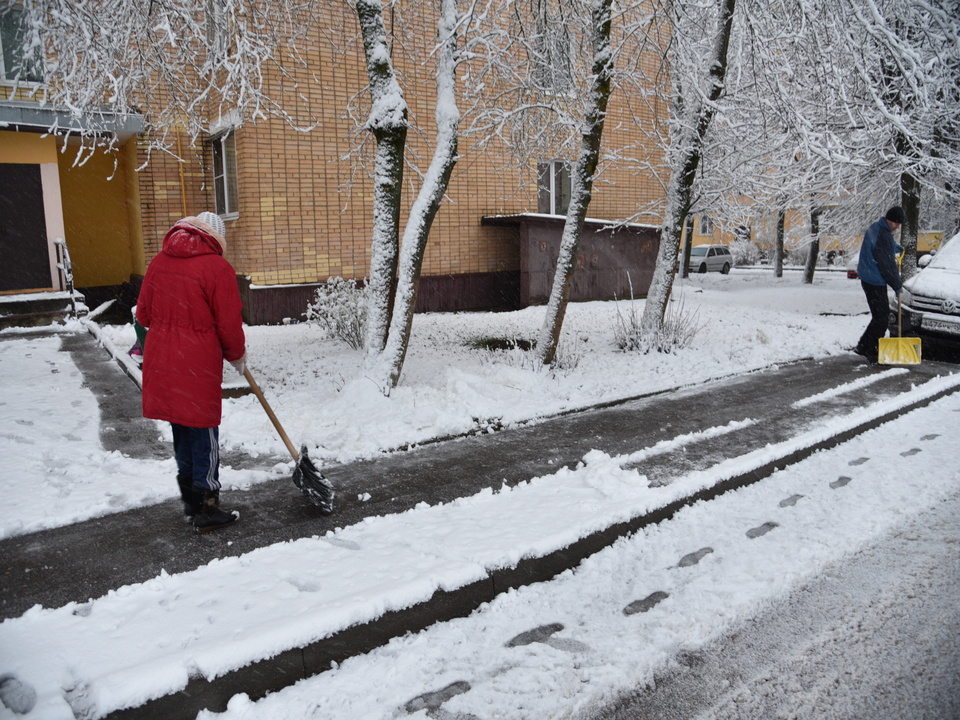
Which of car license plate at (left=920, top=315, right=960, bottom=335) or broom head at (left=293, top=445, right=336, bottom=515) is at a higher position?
car license plate at (left=920, top=315, right=960, bottom=335)

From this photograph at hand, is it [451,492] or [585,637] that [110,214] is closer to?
[451,492]

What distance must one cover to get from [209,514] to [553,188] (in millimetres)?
12608

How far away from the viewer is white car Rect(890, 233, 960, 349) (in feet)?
28.0

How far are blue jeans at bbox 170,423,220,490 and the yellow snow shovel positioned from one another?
8.07 meters

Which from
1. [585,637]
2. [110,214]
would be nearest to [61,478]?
[585,637]

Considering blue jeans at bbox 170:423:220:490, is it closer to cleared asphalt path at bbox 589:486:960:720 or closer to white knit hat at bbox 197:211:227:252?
white knit hat at bbox 197:211:227:252

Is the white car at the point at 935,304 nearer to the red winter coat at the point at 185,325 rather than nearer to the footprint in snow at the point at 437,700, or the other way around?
the footprint in snow at the point at 437,700

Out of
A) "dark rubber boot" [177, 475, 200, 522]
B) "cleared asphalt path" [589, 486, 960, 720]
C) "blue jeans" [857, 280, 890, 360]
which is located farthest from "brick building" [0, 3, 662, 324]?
"cleared asphalt path" [589, 486, 960, 720]

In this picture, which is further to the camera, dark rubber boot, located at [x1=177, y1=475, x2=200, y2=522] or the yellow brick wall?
the yellow brick wall

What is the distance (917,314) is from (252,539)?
9055 mm

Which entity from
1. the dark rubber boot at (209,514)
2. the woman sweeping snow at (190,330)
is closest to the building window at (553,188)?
the woman sweeping snow at (190,330)

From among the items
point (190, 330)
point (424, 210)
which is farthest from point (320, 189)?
point (190, 330)

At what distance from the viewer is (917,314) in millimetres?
8875

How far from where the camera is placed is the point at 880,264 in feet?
26.5
